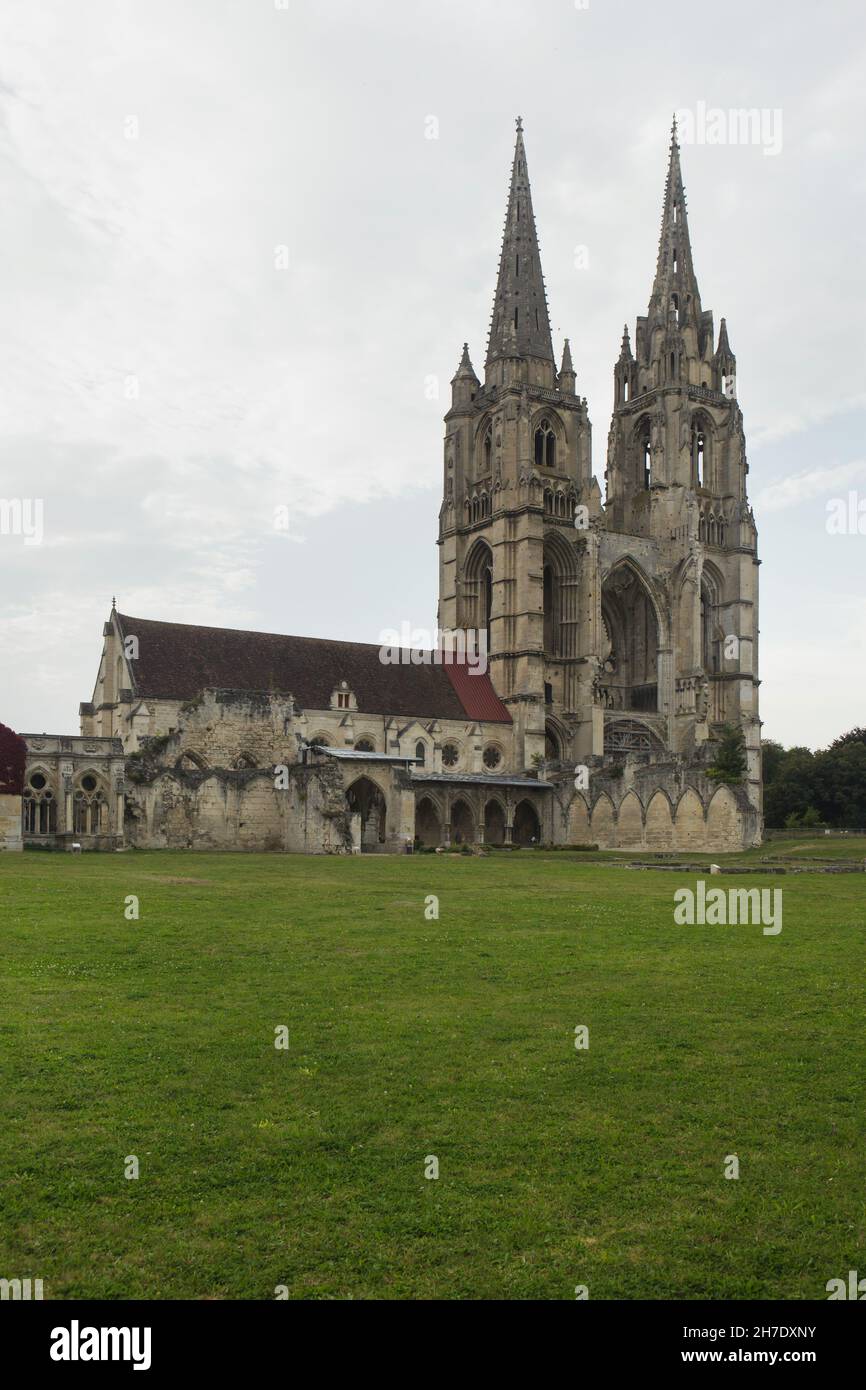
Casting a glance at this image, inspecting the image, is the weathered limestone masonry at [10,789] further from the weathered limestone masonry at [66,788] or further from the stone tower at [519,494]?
the stone tower at [519,494]

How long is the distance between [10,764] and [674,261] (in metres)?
67.3

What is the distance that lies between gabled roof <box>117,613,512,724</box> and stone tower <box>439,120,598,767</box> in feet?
11.2

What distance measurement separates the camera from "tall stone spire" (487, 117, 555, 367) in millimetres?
81875

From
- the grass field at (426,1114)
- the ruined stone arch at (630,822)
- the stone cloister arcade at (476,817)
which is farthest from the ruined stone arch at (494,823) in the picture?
the grass field at (426,1114)

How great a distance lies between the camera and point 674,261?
294 feet

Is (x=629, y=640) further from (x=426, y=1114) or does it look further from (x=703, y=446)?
(x=426, y=1114)

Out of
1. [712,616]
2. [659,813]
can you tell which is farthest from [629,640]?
[659,813]

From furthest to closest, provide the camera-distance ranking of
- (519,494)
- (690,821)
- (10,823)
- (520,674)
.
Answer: (519,494) → (520,674) → (690,821) → (10,823)

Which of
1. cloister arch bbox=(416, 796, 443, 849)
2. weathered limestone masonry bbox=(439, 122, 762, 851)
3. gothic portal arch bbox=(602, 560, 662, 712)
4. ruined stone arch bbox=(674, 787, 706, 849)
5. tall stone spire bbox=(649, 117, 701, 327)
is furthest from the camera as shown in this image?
tall stone spire bbox=(649, 117, 701, 327)

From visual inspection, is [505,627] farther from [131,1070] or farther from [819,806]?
[131,1070]

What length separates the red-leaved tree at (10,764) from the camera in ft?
138

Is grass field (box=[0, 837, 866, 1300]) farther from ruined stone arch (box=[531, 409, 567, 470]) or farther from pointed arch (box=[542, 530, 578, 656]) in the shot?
ruined stone arch (box=[531, 409, 567, 470])

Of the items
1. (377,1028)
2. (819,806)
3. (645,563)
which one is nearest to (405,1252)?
(377,1028)

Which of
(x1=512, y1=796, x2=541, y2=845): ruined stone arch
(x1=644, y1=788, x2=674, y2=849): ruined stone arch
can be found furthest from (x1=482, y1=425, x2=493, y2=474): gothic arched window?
(x1=644, y1=788, x2=674, y2=849): ruined stone arch
